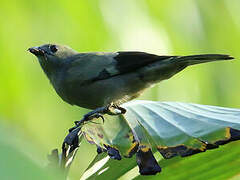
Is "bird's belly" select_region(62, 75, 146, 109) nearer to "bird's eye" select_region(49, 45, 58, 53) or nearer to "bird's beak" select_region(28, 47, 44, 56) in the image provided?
"bird's beak" select_region(28, 47, 44, 56)

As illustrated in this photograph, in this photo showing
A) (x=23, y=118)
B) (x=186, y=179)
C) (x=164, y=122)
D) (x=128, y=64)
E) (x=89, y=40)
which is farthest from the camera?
(x=128, y=64)

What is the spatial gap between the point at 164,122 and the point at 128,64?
54.4 inches

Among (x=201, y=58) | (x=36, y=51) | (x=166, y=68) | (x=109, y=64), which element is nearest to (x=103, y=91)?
(x=109, y=64)

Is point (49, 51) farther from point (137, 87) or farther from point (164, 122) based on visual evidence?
point (164, 122)

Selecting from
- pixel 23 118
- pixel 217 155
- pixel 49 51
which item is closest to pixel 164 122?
pixel 217 155

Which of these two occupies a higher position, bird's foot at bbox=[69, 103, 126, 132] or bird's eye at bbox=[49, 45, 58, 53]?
bird's eye at bbox=[49, 45, 58, 53]

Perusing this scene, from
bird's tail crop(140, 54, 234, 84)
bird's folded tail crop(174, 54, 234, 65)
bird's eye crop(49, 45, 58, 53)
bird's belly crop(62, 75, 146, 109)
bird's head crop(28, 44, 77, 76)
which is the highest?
bird's eye crop(49, 45, 58, 53)

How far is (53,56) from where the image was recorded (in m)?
3.73

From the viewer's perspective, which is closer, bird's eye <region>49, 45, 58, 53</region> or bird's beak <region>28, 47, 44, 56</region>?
bird's beak <region>28, 47, 44, 56</region>

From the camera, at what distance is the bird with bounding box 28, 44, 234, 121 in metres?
3.26

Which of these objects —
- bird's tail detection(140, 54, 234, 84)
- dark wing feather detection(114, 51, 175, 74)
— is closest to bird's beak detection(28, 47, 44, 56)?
dark wing feather detection(114, 51, 175, 74)

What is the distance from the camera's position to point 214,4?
4.05 meters

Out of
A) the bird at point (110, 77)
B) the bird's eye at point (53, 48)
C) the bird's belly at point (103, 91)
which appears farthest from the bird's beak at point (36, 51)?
the bird's belly at point (103, 91)

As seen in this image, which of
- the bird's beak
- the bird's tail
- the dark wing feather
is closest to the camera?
the bird's tail
